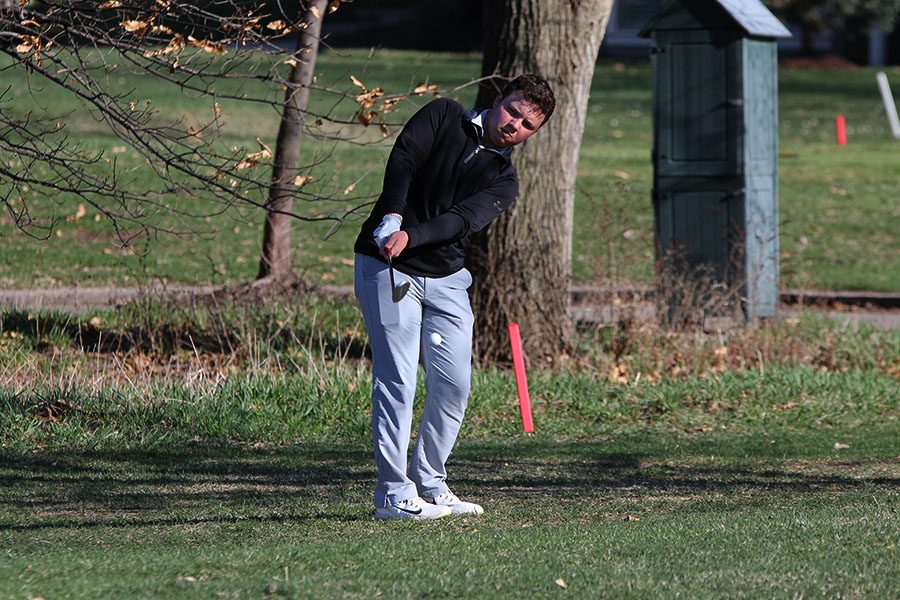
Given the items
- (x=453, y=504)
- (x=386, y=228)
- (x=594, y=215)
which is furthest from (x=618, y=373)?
(x=386, y=228)

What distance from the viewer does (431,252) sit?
19.4 feet

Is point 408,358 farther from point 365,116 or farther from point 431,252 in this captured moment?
point 365,116

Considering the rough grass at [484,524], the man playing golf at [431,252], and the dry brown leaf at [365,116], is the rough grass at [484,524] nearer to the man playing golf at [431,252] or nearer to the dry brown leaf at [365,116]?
the man playing golf at [431,252]

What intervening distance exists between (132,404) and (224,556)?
3638 mm

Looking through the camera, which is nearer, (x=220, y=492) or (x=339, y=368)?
(x=220, y=492)

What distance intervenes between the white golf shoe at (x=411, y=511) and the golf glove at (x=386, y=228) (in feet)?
3.91

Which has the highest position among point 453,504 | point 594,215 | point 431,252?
point 431,252

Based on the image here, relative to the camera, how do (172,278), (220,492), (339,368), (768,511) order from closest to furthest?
(768,511)
(220,492)
(339,368)
(172,278)

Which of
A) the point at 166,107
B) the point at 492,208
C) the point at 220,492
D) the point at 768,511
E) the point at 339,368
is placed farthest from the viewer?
the point at 166,107

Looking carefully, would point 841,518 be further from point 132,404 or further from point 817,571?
point 132,404

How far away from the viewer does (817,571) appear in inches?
199

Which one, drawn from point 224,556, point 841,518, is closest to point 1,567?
point 224,556

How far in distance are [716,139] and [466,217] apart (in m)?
6.95

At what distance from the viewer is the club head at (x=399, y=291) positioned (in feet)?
19.1
